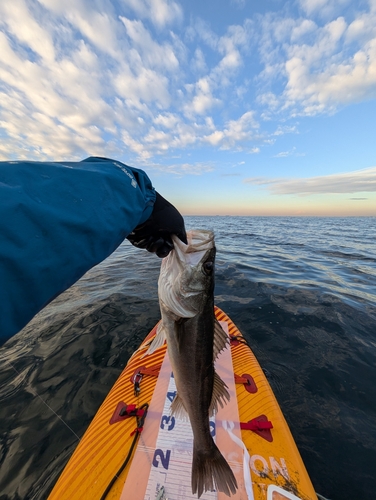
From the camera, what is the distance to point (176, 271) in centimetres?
232

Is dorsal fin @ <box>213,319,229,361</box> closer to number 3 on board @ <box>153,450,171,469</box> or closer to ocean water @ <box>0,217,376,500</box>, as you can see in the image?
number 3 on board @ <box>153,450,171,469</box>

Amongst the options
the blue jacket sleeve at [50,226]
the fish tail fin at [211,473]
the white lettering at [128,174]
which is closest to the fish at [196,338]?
the fish tail fin at [211,473]

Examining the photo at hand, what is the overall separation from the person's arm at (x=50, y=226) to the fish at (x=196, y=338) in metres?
0.81

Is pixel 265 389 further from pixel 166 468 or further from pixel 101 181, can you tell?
pixel 101 181

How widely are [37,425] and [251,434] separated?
136 inches

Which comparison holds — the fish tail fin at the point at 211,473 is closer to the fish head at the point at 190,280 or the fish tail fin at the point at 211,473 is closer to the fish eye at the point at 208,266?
the fish head at the point at 190,280

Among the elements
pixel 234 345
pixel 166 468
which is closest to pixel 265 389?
pixel 234 345

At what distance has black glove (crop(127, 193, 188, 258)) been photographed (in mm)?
2133

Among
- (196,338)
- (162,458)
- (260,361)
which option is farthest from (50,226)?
(260,361)

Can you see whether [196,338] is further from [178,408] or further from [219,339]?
[178,408]

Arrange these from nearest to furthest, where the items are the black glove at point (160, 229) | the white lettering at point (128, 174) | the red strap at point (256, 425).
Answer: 1. the white lettering at point (128, 174)
2. the black glove at point (160, 229)
3. the red strap at point (256, 425)

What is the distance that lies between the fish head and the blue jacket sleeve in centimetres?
76

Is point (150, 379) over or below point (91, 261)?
below

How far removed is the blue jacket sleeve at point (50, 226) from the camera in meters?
1.07
